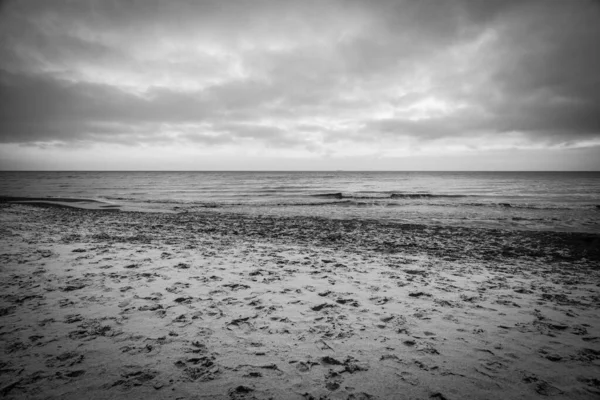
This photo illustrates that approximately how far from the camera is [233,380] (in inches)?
145

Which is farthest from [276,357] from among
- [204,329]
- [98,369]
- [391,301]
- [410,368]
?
[391,301]

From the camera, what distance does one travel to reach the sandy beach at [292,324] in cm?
363

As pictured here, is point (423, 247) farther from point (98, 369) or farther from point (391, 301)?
point (98, 369)

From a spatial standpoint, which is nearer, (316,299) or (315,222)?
(316,299)

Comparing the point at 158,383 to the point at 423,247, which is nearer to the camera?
the point at 158,383

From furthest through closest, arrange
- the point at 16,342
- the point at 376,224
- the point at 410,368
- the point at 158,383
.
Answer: the point at 376,224, the point at 16,342, the point at 410,368, the point at 158,383

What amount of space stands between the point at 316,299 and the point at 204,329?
238cm

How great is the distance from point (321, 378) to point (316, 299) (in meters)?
2.40

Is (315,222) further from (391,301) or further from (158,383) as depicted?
(158,383)

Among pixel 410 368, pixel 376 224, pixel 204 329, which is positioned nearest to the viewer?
pixel 410 368

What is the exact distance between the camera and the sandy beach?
11.9 feet

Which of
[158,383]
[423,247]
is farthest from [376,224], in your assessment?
[158,383]

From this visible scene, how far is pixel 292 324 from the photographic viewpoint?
16.6 feet

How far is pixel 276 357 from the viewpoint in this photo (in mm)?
4152
